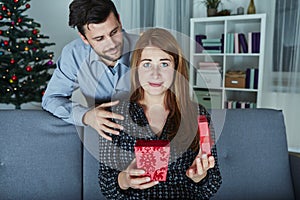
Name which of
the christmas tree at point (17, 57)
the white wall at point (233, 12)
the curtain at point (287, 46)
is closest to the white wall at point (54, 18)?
the white wall at point (233, 12)

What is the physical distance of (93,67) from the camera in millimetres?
1058

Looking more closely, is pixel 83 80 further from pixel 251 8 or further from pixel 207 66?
pixel 251 8

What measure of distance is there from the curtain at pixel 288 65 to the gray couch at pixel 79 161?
5.37 feet

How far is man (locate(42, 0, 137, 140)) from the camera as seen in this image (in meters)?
0.92

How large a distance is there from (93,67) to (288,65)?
2.19m

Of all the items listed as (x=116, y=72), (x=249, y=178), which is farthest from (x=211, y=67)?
(x=116, y=72)

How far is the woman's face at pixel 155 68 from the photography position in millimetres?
854

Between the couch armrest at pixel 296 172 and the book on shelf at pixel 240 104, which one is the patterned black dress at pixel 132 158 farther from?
the book on shelf at pixel 240 104

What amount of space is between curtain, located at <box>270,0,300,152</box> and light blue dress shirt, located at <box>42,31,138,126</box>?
2.13 metres

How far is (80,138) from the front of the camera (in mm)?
1190

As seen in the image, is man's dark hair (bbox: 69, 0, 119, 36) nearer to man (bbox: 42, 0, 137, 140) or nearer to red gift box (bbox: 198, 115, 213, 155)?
man (bbox: 42, 0, 137, 140)

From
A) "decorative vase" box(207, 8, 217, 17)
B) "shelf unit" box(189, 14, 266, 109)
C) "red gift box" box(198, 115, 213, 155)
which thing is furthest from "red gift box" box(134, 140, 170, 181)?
"decorative vase" box(207, 8, 217, 17)

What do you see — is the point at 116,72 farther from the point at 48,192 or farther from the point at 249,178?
the point at 249,178

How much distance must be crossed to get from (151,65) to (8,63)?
196cm
